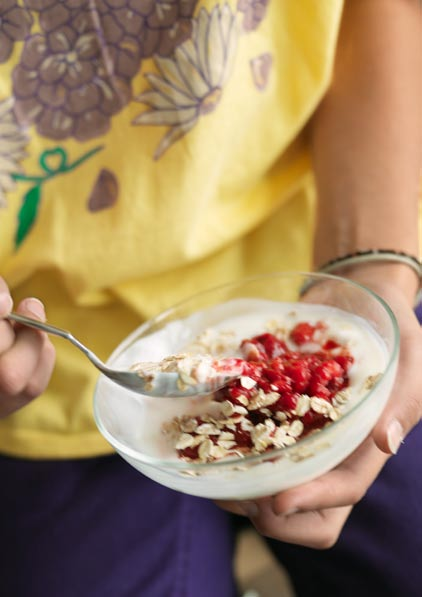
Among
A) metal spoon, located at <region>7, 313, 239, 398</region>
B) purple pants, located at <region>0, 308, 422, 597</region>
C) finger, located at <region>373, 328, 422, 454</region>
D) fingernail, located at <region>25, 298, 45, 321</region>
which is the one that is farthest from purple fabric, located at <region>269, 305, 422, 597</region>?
fingernail, located at <region>25, 298, 45, 321</region>

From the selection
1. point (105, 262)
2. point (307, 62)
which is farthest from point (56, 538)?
point (307, 62)

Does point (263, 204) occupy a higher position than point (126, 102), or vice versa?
point (126, 102)

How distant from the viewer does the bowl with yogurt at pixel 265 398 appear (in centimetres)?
48

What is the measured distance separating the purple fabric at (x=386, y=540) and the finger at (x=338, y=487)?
3.7 inches

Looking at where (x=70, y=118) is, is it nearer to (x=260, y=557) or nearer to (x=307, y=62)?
(x=307, y=62)

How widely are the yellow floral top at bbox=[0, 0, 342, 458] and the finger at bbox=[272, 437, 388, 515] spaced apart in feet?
0.87

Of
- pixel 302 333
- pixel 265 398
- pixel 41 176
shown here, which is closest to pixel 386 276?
pixel 302 333

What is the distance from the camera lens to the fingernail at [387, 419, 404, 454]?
531 mm

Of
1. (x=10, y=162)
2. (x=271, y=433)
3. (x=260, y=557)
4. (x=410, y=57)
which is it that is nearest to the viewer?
(x=271, y=433)

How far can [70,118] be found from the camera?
67 cm

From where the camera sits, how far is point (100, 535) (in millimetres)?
762

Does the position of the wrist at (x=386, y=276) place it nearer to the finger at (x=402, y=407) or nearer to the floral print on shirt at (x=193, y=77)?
the finger at (x=402, y=407)

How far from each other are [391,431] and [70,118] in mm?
409

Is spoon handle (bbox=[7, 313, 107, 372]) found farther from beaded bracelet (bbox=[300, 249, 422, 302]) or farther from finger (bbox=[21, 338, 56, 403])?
beaded bracelet (bbox=[300, 249, 422, 302])
